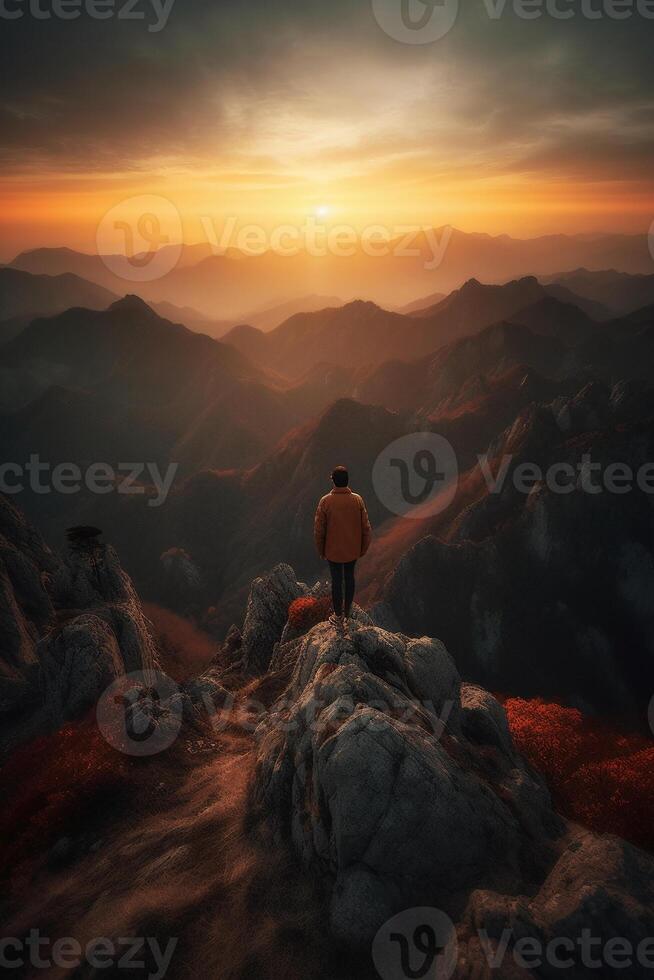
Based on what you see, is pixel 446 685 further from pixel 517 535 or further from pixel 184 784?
pixel 517 535

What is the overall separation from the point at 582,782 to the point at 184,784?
1454cm

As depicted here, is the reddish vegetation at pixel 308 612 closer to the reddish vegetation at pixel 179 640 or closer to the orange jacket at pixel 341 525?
the orange jacket at pixel 341 525

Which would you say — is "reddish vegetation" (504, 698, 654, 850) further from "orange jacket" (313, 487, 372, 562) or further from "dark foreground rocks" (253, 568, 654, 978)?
"orange jacket" (313, 487, 372, 562)

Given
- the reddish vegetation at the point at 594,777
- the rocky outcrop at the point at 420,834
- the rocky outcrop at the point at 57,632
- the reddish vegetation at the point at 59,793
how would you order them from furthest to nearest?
1. the rocky outcrop at the point at 57,632
2. the reddish vegetation at the point at 594,777
3. the reddish vegetation at the point at 59,793
4. the rocky outcrop at the point at 420,834

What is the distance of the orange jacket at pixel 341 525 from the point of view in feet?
40.3

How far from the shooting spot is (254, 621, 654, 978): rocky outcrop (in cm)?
812

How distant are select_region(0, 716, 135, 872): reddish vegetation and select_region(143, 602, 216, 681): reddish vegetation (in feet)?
99.7

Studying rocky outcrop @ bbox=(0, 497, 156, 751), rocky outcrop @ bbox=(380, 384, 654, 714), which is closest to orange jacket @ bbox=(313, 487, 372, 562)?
rocky outcrop @ bbox=(0, 497, 156, 751)

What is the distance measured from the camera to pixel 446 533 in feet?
233

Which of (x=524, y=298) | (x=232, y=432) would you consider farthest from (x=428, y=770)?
(x=524, y=298)

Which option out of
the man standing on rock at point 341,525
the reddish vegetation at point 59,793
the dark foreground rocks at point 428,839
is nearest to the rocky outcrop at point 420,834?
the dark foreground rocks at point 428,839

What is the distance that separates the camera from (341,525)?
1230cm

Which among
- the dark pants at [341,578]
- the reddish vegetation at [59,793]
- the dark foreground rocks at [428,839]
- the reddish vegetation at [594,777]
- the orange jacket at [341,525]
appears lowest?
the reddish vegetation at [594,777]

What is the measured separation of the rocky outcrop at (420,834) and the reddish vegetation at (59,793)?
4.71 meters
